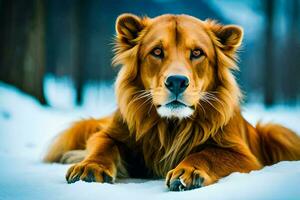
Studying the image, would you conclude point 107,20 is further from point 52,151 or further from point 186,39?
point 186,39

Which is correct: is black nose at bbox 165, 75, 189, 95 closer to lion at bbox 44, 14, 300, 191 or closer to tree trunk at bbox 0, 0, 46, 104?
lion at bbox 44, 14, 300, 191

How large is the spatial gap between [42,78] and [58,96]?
1.30 meters

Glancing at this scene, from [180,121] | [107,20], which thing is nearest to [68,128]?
[180,121]

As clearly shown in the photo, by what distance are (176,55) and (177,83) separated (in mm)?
305

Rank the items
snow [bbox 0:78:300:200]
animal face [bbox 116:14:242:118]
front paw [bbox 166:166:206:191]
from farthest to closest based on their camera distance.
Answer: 1. animal face [bbox 116:14:242:118]
2. front paw [bbox 166:166:206:191]
3. snow [bbox 0:78:300:200]

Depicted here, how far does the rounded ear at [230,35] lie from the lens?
3275 mm

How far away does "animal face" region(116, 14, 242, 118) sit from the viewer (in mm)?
2794

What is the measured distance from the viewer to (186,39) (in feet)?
9.94

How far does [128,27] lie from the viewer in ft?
10.9

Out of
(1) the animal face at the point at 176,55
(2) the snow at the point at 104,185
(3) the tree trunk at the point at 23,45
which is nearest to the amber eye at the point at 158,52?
(1) the animal face at the point at 176,55

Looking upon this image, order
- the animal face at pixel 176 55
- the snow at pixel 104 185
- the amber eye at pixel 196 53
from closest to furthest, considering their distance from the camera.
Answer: the snow at pixel 104 185 < the animal face at pixel 176 55 < the amber eye at pixel 196 53

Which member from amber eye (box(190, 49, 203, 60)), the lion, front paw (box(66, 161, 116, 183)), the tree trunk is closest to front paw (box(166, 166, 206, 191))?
the lion

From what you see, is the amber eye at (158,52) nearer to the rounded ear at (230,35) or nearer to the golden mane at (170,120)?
the golden mane at (170,120)

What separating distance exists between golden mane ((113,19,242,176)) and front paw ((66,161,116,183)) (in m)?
0.48
